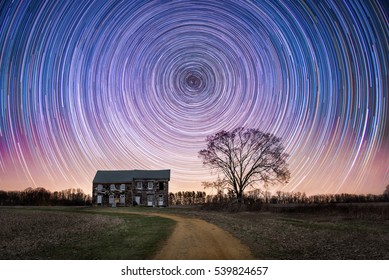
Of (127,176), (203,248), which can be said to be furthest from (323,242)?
(127,176)

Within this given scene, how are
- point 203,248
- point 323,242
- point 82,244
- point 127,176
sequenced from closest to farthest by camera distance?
point 203,248 → point 323,242 → point 82,244 → point 127,176

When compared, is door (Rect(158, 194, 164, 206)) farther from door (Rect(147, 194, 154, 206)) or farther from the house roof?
the house roof

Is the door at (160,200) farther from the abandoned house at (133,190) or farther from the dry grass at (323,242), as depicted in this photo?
the dry grass at (323,242)

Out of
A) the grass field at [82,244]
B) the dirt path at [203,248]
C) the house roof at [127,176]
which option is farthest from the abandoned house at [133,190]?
the dirt path at [203,248]

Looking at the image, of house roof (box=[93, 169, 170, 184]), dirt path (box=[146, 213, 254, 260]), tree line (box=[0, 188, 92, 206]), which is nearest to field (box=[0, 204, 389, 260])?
dirt path (box=[146, 213, 254, 260])

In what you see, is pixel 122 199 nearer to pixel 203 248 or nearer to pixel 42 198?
pixel 42 198

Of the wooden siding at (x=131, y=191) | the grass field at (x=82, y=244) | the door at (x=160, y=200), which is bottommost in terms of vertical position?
the grass field at (x=82, y=244)

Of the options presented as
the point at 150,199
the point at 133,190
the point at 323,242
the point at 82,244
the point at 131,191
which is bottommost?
the point at 82,244
